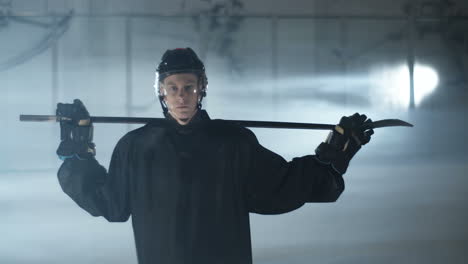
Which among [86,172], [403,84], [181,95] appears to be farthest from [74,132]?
[403,84]

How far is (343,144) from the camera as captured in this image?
1.09m

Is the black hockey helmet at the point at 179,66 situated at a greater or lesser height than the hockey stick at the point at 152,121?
greater

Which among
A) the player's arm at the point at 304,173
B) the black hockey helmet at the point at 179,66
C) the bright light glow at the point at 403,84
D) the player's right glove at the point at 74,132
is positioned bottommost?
the player's arm at the point at 304,173

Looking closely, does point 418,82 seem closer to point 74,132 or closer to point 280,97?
point 280,97

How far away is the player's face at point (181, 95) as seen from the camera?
1.10m

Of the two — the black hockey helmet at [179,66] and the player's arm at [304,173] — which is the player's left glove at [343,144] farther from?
the black hockey helmet at [179,66]

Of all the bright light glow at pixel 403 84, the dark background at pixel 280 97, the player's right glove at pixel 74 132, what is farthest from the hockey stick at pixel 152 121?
the bright light glow at pixel 403 84

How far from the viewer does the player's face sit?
43.3 inches

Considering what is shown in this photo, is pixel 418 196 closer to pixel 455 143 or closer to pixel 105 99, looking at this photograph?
pixel 455 143

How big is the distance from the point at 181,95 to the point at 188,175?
0.16 metres

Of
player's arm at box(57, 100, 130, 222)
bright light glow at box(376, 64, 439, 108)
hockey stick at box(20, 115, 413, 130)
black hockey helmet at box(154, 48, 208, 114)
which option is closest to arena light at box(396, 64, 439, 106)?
bright light glow at box(376, 64, 439, 108)

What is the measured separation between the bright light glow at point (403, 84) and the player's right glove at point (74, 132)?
1.48 meters

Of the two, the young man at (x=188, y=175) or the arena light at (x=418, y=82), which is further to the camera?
the arena light at (x=418, y=82)

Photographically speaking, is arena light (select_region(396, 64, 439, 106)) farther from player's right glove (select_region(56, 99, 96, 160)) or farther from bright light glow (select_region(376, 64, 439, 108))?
player's right glove (select_region(56, 99, 96, 160))
